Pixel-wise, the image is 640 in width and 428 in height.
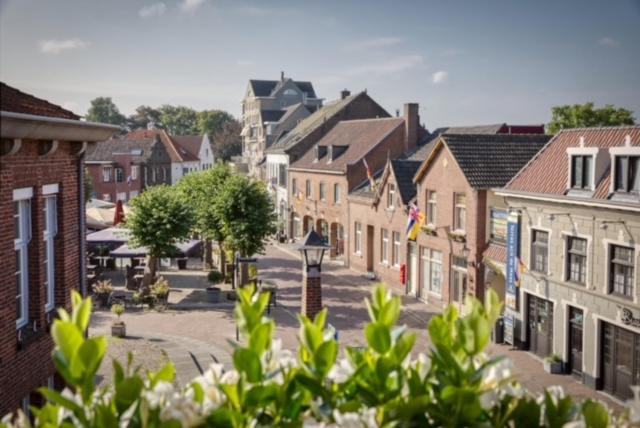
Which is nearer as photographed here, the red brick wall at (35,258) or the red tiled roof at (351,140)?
the red brick wall at (35,258)

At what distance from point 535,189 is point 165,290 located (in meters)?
14.2

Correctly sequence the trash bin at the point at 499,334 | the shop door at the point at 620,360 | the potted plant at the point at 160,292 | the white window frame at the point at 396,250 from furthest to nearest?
1. the white window frame at the point at 396,250
2. the potted plant at the point at 160,292
3. the trash bin at the point at 499,334
4. the shop door at the point at 620,360

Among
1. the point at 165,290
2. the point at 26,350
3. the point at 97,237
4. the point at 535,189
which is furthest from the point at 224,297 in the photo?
the point at 26,350

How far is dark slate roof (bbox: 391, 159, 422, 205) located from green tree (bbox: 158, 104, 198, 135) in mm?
103535

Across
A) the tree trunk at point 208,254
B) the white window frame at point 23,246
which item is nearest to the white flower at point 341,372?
the white window frame at point 23,246

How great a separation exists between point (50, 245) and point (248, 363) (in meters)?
8.00

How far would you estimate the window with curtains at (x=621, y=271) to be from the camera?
17688 mm

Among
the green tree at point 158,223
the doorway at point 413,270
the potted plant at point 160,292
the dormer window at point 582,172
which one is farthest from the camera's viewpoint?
the doorway at point 413,270

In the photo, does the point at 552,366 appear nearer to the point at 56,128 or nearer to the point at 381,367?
the point at 56,128

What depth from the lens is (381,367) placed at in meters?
4.13

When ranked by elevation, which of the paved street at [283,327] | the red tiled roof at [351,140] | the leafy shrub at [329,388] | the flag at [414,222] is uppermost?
the red tiled roof at [351,140]

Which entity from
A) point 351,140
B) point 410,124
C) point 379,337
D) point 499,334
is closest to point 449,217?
point 499,334

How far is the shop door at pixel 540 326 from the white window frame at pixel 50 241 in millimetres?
15031

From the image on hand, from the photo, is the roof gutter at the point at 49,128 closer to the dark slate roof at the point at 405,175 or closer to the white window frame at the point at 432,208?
the white window frame at the point at 432,208
